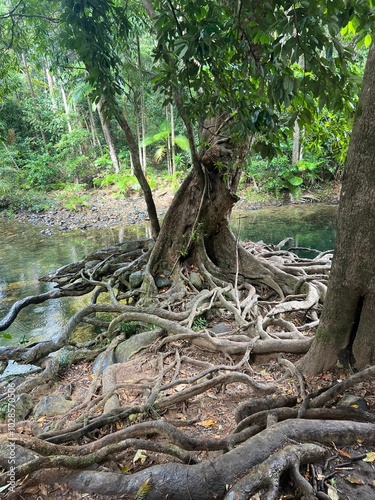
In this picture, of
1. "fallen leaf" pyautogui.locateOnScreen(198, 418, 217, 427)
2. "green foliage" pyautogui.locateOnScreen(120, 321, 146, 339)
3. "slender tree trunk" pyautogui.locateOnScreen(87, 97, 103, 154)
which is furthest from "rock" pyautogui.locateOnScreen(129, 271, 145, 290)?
"slender tree trunk" pyautogui.locateOnScreen(87, 97, 103, 154)

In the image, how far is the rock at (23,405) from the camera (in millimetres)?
3654

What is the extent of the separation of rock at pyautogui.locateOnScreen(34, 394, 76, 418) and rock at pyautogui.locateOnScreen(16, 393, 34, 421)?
0.31ft

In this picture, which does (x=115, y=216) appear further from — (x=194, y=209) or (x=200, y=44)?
(x=200, y=44)

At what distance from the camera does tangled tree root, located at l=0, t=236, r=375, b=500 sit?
1.87 metres

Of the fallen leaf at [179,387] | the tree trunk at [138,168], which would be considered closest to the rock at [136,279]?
the tree trunk at [138,168]

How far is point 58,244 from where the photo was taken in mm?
14273

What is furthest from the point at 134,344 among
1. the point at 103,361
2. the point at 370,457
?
the point at 370,457

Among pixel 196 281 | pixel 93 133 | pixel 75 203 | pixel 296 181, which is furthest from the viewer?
pixel 93 133

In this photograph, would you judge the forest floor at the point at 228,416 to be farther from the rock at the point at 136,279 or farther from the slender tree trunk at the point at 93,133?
the slender tree trunk at the point at 93,133

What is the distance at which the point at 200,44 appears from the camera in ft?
7.07

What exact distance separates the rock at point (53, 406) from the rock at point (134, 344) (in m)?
0.98

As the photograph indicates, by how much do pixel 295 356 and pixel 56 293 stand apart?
17.3ft

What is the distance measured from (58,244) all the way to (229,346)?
11.9 metres

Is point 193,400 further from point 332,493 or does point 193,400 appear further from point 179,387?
point 332,493
